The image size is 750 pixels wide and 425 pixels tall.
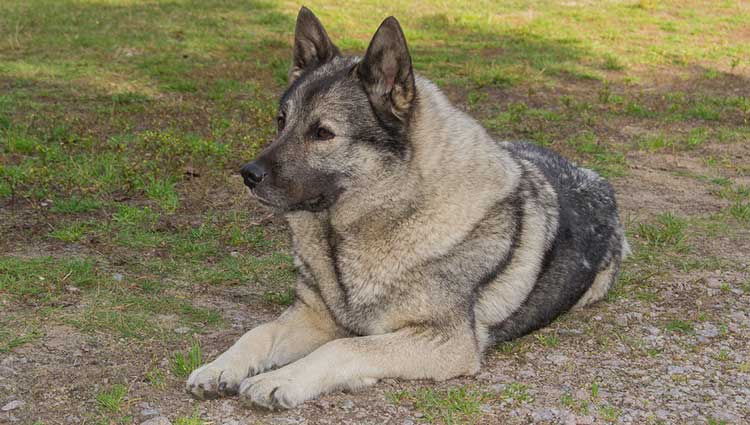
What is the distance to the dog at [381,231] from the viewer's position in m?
4.16

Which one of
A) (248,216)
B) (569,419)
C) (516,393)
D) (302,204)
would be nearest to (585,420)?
(569,419)

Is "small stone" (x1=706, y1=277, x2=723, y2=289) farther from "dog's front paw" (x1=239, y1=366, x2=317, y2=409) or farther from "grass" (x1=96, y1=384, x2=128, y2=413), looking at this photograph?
"grass" (x1=96, y1=384, x2=128, y2=413)

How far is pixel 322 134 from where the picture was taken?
428cm

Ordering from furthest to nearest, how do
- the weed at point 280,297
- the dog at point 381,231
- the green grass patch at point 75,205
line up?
the green grass patch at point 75,205 < the weed at point 280,297 < the dog at point 381,231

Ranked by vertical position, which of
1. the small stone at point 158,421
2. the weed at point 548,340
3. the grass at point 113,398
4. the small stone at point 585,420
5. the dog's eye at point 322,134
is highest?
the dog's eye at point 322,134

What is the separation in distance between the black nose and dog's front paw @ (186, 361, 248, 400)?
922mm

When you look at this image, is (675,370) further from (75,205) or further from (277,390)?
(75,205)

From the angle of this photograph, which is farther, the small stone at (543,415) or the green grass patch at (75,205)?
the green grass patch at (75,205)

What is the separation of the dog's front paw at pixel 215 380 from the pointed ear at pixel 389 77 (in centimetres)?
149

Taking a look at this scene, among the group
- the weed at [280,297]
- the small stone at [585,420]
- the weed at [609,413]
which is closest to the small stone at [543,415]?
the small stone at [585,420]

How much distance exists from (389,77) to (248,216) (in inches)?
114

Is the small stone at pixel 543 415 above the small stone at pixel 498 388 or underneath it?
above

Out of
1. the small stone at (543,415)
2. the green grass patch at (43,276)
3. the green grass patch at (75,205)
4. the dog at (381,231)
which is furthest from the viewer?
the green grass patch at (75,205)

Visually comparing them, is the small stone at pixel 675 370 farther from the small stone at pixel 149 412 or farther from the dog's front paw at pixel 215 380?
the small stone at pixel 149 412
